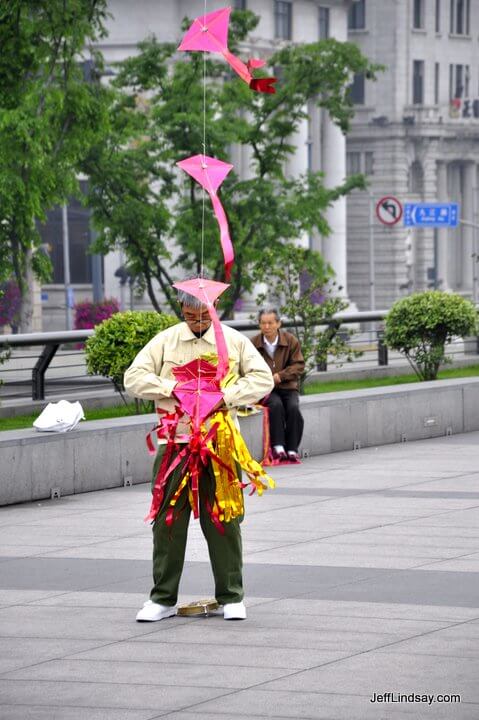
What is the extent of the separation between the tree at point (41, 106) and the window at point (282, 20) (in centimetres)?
4854

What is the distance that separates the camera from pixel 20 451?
44.2ft

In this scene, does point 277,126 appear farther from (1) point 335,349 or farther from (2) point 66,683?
(2) point 66,683

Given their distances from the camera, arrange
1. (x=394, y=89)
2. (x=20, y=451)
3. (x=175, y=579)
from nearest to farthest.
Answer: (x=175, y=579)
(x=20, y=451)
(x=394, y=89)

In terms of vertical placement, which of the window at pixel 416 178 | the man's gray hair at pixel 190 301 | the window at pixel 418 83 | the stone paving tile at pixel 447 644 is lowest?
the stone paving tile at pixel 447 644

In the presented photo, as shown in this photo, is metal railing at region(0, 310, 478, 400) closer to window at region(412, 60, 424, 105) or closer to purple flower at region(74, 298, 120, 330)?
purple flower at region(74, 298, 120, 330)

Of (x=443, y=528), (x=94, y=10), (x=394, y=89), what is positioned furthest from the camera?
(x=394, y=89)

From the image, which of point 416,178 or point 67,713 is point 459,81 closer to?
point 416,178

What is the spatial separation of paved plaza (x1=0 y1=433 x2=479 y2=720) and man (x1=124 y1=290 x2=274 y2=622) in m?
0.16

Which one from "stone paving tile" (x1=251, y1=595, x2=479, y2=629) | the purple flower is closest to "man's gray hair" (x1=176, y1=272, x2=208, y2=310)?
"stone paving tile" (x1=251, y1=595, x2=479, y2=629)

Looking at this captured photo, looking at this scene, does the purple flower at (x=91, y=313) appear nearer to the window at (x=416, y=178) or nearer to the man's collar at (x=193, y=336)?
the man's collar at (x=193, y=336)

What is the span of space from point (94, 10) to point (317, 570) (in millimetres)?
13585

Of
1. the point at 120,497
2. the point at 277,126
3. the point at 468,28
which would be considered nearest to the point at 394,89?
the point at 468,28

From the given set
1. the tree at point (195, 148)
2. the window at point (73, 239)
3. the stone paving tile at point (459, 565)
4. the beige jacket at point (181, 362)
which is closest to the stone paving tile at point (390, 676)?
the beige jacket at point (181, 362)

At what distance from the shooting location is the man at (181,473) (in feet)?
28.8
